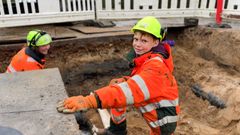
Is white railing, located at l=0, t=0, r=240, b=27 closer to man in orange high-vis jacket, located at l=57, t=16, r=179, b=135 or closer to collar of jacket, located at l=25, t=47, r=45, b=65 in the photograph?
collar of jacket, located at l=25, t=47, r=45, b=65

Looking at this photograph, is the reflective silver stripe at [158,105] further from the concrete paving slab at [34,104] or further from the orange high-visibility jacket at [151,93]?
the concrete paving slab at [34,104]

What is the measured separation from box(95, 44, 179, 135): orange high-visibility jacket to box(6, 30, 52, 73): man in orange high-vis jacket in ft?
5.69

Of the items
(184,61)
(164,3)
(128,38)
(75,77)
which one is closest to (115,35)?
(128,38)

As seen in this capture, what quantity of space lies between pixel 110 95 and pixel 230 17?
602cm

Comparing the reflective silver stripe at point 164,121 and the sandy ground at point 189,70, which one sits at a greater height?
the reflective silver stripe at point 164,121

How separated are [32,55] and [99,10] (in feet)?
13.0

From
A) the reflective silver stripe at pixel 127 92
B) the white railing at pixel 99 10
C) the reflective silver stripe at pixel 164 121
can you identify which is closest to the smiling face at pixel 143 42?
the reflective silver stripe at pixel 127 92

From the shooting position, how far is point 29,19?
613cm

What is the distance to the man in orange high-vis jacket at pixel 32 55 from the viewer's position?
3641mm

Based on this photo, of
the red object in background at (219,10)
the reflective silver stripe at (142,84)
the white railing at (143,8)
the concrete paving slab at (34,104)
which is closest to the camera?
the concrete paving slab at (34,104)

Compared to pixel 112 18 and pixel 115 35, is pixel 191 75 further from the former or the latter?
pixel 112 18

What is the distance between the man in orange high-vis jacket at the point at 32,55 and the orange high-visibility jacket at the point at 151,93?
1.73m

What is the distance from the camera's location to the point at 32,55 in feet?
Answer: 12.2

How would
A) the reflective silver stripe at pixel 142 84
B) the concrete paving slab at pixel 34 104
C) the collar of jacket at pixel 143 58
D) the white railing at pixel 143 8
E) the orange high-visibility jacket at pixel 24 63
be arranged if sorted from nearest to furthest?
the concrete paving slab at pixel 34 104 → the reflective silver stripe at pixel 142 84 → the collar of jacket at pixel 143 58 → the orange high-visibility jacket at pixel 24 63 → the white railing at pixel 143 8
